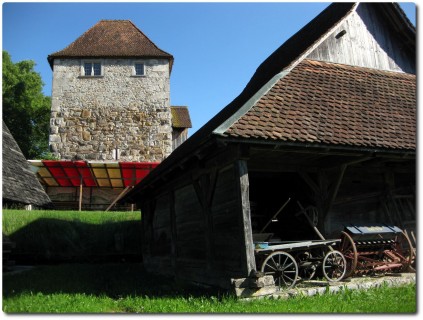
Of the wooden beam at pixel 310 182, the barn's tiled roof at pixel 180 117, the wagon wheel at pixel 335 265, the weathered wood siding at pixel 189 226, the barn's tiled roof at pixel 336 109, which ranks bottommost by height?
the wagon wheel at pixel 335 265

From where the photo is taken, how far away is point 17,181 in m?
9.41

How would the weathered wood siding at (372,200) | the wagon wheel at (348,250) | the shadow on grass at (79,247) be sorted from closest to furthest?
the wagon wheel at (348,250) < the weathered wood siding at (372,200) < the shadow on grass at (79,247)

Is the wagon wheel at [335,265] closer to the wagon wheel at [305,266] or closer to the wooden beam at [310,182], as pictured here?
the wagon wheel at [305,266]

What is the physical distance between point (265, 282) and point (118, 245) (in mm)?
9933

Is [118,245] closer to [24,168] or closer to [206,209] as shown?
[24,168]

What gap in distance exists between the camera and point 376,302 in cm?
583

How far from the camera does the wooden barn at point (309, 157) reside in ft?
22.5

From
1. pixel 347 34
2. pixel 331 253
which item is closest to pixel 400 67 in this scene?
pixel 347 34

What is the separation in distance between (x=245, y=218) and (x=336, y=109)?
10.1 feet

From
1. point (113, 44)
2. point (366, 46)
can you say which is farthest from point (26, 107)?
point (366, 46)

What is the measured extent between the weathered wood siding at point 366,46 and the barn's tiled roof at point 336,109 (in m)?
0.28

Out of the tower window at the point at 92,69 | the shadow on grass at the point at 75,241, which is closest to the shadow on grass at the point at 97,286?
the shadow on grass at the point at 75,241

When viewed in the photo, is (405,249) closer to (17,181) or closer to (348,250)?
(348,250)

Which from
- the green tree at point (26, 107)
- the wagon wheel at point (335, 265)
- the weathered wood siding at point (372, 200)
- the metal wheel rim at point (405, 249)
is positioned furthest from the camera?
the green tree at point (26, 107)
